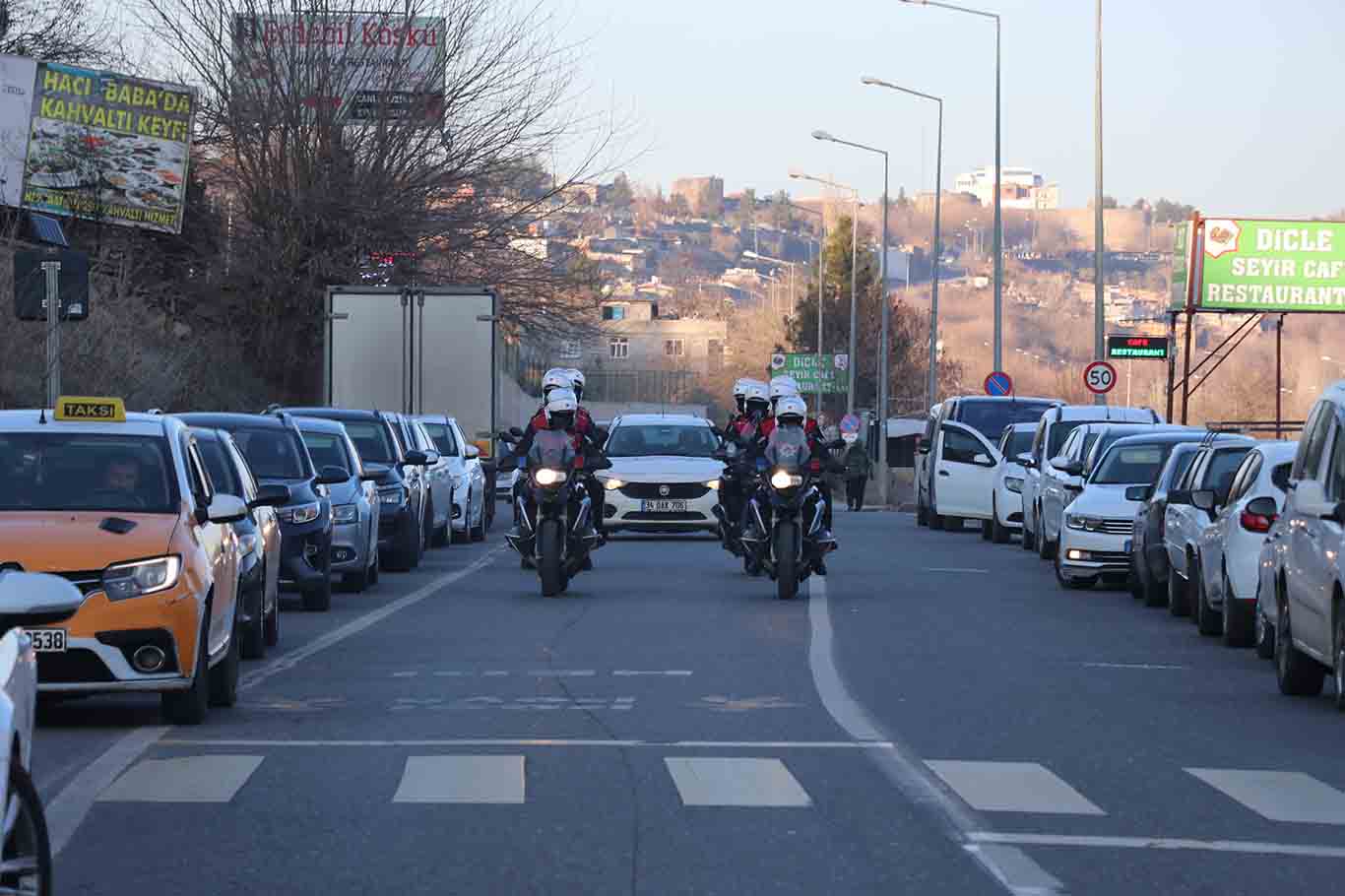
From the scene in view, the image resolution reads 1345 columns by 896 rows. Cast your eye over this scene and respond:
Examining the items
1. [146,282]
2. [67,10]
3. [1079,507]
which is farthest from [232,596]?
[67,10]

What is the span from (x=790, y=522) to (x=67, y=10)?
126ft

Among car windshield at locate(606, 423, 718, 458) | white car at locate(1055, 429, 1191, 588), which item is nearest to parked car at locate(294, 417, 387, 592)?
white car at locate(1055, 429, 1191, 588)

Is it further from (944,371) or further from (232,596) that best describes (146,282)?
(944,371)

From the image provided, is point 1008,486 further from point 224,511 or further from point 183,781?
point 183,781

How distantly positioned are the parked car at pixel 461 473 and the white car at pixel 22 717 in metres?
24.9

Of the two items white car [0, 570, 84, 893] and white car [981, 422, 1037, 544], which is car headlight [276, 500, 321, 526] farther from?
white car [981, 422, 1037, 544]

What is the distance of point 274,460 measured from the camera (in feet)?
68.3

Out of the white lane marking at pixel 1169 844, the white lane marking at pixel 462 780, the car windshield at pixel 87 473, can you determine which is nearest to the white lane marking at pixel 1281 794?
the white lane marking at pixel 1169 844

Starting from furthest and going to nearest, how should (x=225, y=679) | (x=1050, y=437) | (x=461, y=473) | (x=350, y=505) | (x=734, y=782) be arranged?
(x=1050, y=437), (x=461, y=473), (x=350, y=505), (x=225, y=679), (x=734, y=782)

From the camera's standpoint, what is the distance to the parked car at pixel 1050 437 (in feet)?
102

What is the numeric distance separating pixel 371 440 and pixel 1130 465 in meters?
8.57

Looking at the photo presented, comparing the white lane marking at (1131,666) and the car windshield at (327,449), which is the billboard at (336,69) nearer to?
the car windshield at (327,449)

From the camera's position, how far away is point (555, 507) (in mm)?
21281

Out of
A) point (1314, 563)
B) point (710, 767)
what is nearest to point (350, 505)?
point (1314, 563)
